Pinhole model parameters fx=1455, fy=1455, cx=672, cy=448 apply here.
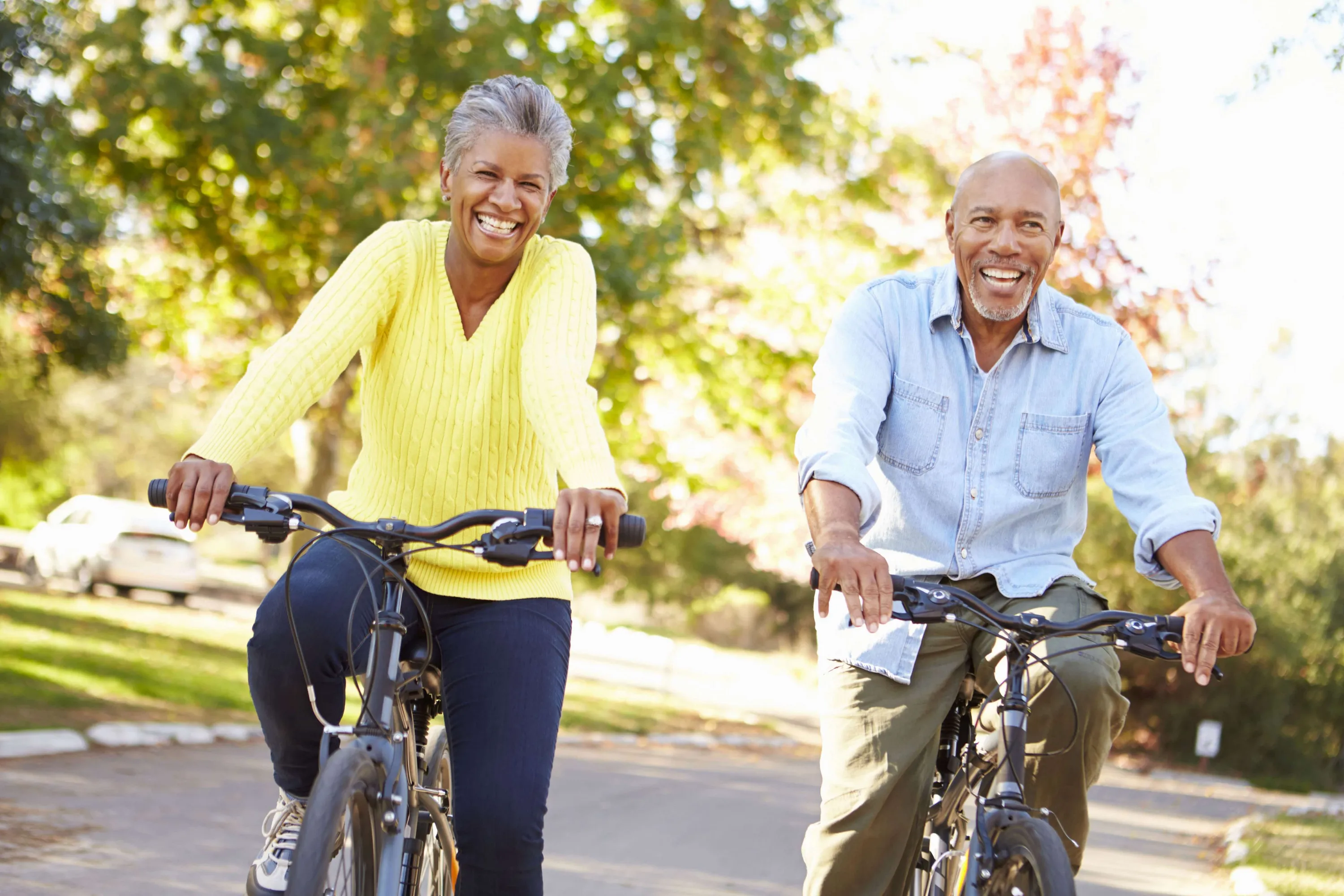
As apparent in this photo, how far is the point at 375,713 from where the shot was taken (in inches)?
116

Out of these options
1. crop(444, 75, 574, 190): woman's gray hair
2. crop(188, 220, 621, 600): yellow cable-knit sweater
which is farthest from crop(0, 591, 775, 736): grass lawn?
crop(444, 75, 574, 190): woman's gray hair

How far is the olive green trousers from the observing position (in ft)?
11.0

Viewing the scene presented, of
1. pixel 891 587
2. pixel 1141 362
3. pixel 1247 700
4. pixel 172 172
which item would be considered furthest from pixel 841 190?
pixel 891 587

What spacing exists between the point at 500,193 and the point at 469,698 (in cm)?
118

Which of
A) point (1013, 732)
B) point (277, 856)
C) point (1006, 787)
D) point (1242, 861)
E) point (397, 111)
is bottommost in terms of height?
point (1242, 861)

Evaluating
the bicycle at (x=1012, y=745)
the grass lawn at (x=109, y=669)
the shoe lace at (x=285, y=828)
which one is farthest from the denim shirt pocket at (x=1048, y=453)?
the grass lawn at (x=109, y=669)

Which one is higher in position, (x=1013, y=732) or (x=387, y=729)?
(x=1013, y=732)

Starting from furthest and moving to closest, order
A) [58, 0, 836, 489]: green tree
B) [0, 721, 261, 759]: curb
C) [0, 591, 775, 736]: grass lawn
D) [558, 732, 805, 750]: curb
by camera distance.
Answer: [558, 732, 805, 750]: curb, [58, 0, 836, 489]: green tree, [0, 591, 775, 736]: grass lawn, [0, 721, 261, 759]: curb

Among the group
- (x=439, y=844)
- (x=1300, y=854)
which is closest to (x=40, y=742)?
(x=439, y=844)

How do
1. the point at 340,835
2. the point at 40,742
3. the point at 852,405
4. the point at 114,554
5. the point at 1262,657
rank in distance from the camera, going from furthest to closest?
1. the point at 114,554
2. the point at 1262,657
3. the point at 40,742
4. the point at 852,405
5. the point at 340,835

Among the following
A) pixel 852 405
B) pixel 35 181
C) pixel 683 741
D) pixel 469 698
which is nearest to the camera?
pixel 469 698

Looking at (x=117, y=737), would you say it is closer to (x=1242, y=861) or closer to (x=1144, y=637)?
(x=1242, y=861)

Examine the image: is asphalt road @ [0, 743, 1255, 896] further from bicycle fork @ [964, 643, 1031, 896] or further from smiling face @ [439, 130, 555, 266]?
bicycle fork @ [964, 643, 1031, 896]

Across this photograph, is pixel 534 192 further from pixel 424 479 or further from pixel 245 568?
pixel 245 568
